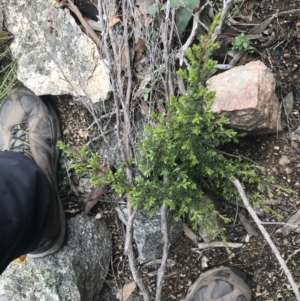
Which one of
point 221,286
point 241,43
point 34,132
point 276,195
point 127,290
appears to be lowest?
point 127,290

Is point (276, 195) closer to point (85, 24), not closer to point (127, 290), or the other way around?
point (127, 290)

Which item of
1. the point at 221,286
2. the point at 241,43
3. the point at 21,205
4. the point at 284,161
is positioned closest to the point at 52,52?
the point at 21,205

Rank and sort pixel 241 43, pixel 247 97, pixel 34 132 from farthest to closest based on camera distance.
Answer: pixel 34 132 < pixel 241 43 < pixel 247 97

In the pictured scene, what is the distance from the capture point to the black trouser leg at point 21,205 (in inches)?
72.9

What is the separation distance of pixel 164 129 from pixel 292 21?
41.3 inches

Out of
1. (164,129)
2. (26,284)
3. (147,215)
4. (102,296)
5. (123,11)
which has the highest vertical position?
(123,11)

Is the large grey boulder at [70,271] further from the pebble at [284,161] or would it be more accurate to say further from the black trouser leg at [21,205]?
the pebble at [284,161]

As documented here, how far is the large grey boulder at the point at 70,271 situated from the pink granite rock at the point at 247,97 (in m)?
0.99

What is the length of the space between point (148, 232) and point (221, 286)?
1.56 ft

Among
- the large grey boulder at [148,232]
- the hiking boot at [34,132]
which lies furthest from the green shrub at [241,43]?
the hiking boot at [34,132]

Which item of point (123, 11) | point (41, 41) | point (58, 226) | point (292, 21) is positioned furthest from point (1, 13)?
point (292, 21)

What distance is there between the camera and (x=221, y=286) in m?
2.27

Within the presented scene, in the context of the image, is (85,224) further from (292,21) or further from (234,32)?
(292,21)

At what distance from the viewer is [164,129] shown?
4.92 feet
